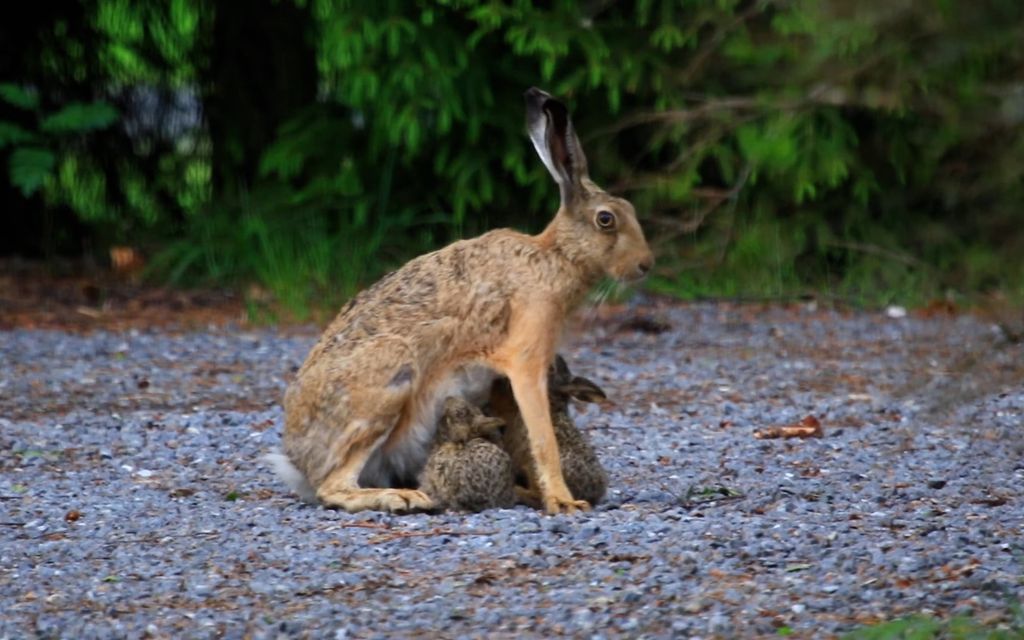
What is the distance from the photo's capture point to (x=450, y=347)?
6.85m

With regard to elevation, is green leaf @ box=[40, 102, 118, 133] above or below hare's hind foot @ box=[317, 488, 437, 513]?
above

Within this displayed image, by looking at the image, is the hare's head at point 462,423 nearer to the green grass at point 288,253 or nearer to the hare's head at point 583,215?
the hare's head at point 583,215

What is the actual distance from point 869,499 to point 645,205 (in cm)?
550

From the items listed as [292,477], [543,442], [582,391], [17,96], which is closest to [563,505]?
[543,442]

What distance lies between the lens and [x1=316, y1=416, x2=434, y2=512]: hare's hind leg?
21.9 feet

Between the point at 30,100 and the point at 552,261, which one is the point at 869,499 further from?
the point at 30,100

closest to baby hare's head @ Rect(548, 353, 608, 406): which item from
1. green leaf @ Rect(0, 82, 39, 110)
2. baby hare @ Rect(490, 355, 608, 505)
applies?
baby hare @ Rect(490, 355, 608, 505)

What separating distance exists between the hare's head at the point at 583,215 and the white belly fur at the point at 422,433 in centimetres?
64

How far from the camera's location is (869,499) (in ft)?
22.0

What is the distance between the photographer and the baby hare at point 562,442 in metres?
6.82

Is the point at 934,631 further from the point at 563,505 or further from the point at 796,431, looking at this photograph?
the point at 796,431

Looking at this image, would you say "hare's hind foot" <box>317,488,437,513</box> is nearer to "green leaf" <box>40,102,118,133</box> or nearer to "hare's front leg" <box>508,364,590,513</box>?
"hare's front leg" <box>508,364,590,513</box>

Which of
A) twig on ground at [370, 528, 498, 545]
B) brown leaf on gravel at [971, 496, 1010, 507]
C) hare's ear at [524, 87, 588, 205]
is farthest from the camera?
hare's ear at [524, 87, 588, 205]

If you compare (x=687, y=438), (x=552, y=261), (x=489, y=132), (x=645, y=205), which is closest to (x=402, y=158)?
(x=489, y=132)
